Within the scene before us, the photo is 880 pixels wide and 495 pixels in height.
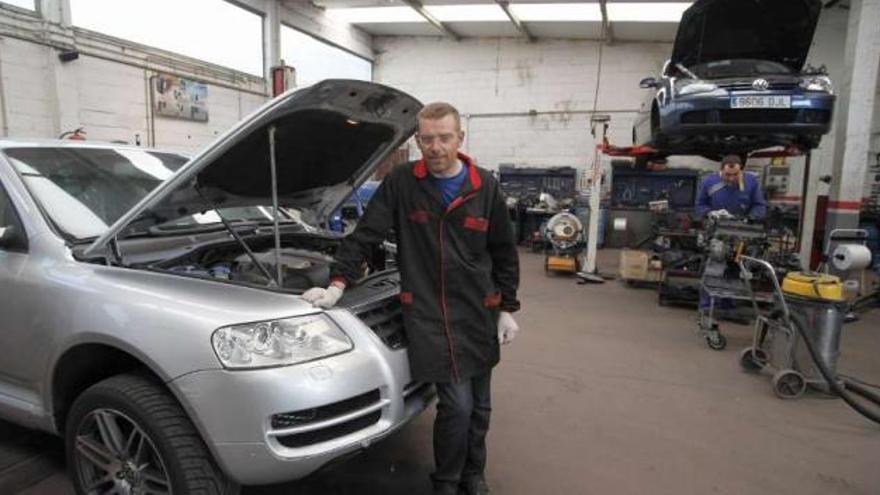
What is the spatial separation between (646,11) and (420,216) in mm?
8976

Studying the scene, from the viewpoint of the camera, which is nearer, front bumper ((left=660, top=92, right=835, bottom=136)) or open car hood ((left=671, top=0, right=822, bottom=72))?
front bumper ((left=660, top=92, right=835, bottom=136))

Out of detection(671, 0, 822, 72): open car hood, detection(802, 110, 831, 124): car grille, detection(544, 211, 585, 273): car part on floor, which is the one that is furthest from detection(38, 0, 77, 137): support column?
detection(802, 110, 831, 124): car grille

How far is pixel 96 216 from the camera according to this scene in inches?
86.0

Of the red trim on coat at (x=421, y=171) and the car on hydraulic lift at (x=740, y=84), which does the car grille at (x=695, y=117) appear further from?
the red trim on coat at (x=421, y=171)

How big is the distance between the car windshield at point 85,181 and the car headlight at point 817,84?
17.6 feet

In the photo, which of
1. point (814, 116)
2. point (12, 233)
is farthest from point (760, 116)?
point (12, 233)

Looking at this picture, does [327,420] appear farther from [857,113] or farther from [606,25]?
[606,25]

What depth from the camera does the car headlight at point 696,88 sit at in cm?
503

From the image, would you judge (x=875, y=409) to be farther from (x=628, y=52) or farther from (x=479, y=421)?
(x=628, y=52)

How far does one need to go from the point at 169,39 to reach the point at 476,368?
8.25m

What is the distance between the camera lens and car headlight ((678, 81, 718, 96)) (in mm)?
5032

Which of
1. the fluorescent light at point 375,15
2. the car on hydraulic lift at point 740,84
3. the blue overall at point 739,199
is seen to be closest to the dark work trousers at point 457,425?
the blue overall at point 739,199

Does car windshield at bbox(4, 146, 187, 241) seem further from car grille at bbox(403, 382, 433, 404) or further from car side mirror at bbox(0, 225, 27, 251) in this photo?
car grille at bbox(403, 382, 433, 404)

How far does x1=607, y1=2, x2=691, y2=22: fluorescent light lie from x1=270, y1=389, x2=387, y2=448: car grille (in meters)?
9.11
